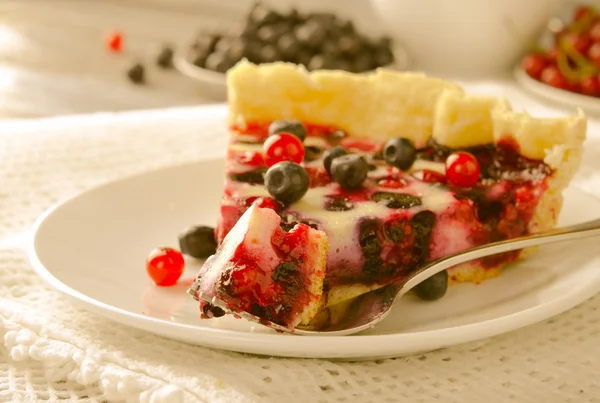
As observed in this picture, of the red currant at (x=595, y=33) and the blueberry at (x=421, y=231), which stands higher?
the red currant at (x=595, y=33)

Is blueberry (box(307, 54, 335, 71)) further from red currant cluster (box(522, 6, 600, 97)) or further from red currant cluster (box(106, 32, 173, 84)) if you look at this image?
red currant cluster (box(106, 32, 173, 84))

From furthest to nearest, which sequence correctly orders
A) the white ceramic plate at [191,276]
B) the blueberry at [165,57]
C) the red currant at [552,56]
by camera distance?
the blueberry at [165,57] → the red currant at [552,56] → the white ceramic plate at [191,276]

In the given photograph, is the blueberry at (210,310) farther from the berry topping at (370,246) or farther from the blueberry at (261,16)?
the blueberry at (261,16)

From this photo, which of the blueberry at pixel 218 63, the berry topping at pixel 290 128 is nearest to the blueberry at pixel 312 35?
the blueberry at pixel 218 63

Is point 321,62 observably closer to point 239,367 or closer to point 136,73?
point 136,73

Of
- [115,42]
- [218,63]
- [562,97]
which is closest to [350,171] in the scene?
[562,97]
